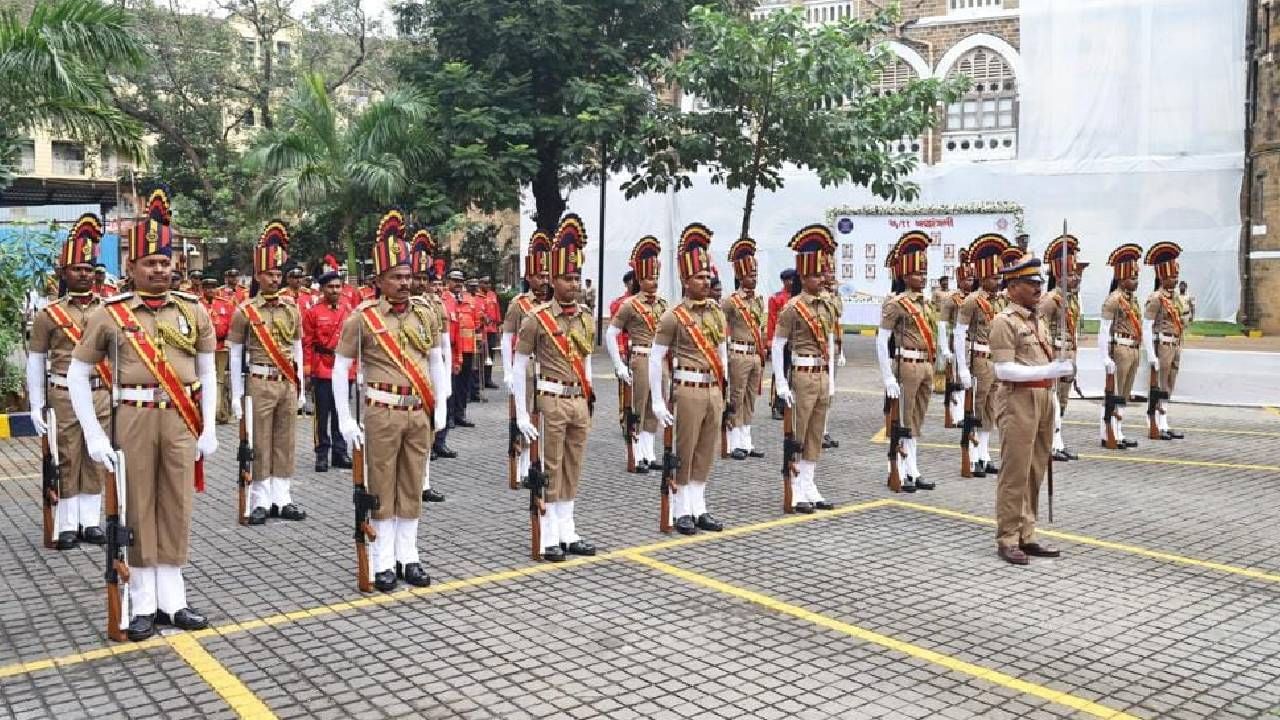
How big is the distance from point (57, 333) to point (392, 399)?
3094mm

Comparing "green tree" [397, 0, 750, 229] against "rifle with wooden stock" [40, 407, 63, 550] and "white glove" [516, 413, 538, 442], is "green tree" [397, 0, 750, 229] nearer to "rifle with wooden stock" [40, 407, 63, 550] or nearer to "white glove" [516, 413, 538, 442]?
"rifle with wooden stock" [40, 407, 63, 550]

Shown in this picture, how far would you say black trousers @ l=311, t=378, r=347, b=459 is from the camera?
11703mm

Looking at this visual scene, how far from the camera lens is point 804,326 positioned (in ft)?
31.2

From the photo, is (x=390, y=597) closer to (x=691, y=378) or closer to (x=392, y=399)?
(x=392, y=399)

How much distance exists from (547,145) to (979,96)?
43.1ft

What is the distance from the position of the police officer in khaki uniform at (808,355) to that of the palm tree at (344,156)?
49.2ft

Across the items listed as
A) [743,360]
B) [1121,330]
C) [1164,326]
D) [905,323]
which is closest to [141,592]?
[905,323]

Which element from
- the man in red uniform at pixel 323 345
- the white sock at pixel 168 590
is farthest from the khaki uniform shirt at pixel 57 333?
the man in red uniform at pixel 323 345

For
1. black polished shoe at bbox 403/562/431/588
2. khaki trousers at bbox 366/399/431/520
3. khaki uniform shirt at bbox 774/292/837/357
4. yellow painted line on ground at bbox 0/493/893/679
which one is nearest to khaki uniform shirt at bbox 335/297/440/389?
khaki trousers at bbox 366/399/431/520

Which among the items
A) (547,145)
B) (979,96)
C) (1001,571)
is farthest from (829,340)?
(979,96)

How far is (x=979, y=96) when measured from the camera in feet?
100

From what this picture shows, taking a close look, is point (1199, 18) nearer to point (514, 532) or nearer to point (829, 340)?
point (829, 340)

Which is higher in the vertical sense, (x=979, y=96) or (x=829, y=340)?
(x=979, y=96)

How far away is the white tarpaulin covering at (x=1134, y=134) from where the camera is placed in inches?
1040
